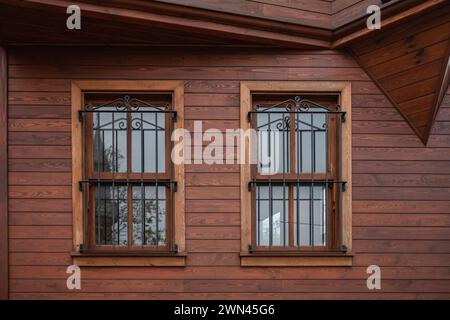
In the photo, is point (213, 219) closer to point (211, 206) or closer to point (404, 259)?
point (211, 206)

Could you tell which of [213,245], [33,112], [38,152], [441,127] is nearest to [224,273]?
[213,245]

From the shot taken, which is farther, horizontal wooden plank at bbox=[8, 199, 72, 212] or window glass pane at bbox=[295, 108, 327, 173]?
window glass pane at bbox=[295, 108, 327, 173]

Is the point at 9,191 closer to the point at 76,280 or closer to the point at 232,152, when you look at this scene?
the point at 76,280

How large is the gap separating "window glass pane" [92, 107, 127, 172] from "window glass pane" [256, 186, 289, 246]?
1128 millimetres

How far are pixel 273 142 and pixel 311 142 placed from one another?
31cm

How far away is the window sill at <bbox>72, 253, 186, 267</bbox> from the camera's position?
3348 mm

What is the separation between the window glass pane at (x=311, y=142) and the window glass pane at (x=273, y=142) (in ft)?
0.29

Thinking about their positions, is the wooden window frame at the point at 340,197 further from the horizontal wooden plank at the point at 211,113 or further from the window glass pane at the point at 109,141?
the window glass pane at the point at 109,141

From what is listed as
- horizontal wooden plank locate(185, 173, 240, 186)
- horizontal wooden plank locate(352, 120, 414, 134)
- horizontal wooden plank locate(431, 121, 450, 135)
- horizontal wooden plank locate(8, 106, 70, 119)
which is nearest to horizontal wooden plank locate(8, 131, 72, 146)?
horizontal wooden plank locate(8, 106, 70, 119)

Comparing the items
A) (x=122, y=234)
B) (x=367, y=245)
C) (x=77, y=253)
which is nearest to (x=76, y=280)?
(x=77, y=253)

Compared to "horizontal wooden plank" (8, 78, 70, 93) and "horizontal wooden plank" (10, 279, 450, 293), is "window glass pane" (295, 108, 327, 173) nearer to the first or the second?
"horizontal wooden plank" (10, 279, 450, 293)

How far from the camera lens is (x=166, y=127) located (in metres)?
3.46

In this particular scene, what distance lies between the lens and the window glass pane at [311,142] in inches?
137

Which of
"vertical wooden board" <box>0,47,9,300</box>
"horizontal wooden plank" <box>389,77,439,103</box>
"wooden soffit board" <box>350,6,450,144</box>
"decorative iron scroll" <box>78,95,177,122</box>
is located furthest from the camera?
"decorative iron scroll" <box>78,95,177,122</box>
